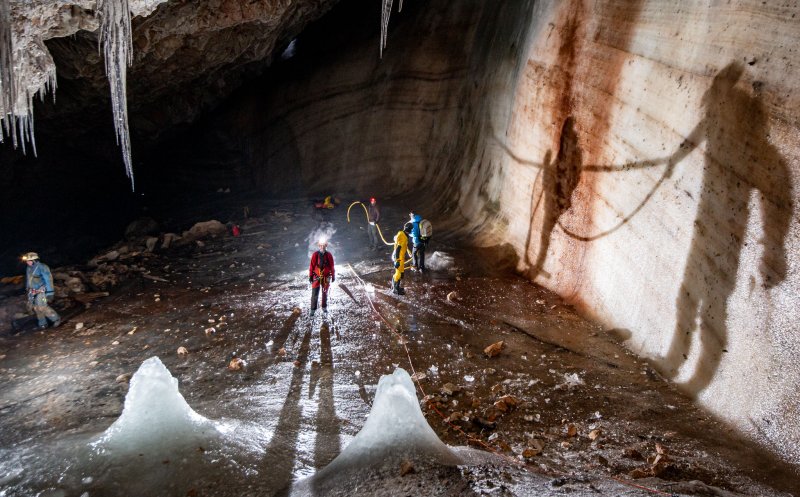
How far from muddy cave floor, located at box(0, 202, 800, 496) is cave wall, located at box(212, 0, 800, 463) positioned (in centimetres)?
59

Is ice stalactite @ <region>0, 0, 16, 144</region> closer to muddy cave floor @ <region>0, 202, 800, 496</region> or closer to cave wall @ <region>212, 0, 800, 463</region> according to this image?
muddy cave floor @ <region>0, 202, 800, 496</region>

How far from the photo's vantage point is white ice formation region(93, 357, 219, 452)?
14.9 feet

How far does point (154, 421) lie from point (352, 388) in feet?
7.82

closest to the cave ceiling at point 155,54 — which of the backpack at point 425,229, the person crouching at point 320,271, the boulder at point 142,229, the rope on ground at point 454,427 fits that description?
the boulder at point 142,229

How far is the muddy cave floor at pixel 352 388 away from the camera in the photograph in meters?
4.24

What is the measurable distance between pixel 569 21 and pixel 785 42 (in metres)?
4.77

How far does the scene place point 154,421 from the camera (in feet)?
15.4

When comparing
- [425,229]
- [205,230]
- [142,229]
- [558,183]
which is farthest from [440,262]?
[142,229]

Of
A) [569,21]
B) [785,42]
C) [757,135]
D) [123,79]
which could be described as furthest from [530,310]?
[123,79]

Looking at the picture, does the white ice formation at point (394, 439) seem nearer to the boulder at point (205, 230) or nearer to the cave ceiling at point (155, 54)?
the cave ceiling at point (155, 54)

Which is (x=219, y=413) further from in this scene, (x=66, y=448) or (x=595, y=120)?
(x=595, y=120)

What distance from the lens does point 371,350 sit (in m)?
7.27

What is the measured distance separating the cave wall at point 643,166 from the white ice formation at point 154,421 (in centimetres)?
576

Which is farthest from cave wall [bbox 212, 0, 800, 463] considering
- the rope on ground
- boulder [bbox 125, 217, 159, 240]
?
boulder [bbox 125, 217, 159, 240]
